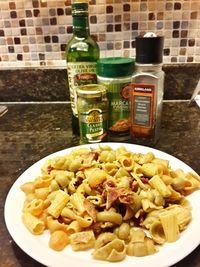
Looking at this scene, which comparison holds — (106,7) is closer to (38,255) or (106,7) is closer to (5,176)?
(5,176)

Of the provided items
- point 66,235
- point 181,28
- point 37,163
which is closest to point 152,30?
point 181,28

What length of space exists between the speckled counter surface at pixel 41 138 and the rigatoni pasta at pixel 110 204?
0.05 metres

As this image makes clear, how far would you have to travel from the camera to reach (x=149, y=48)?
62 cm

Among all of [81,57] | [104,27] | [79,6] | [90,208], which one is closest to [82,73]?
[81,57]

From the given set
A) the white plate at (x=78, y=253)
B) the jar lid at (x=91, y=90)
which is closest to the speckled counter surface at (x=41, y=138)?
the white plate at (x=78, y=253)

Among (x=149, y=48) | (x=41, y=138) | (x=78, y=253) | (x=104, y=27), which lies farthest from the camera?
(x=104, y=27)

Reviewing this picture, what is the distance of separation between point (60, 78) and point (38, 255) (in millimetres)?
635

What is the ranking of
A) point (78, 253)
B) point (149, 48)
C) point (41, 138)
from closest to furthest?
point (78, 253) < point (149, 48) < point (41, 138)

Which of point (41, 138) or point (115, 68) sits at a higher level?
point (115, 68)

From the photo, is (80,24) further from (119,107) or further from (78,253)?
(78,253)

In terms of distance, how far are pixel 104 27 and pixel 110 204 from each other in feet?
1.96

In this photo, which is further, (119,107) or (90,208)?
(119,107)

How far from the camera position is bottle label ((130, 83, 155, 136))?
0.66m

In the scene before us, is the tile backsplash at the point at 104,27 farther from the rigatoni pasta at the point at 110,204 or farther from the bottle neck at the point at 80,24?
the rigatoni pasta at the point at 110,204
